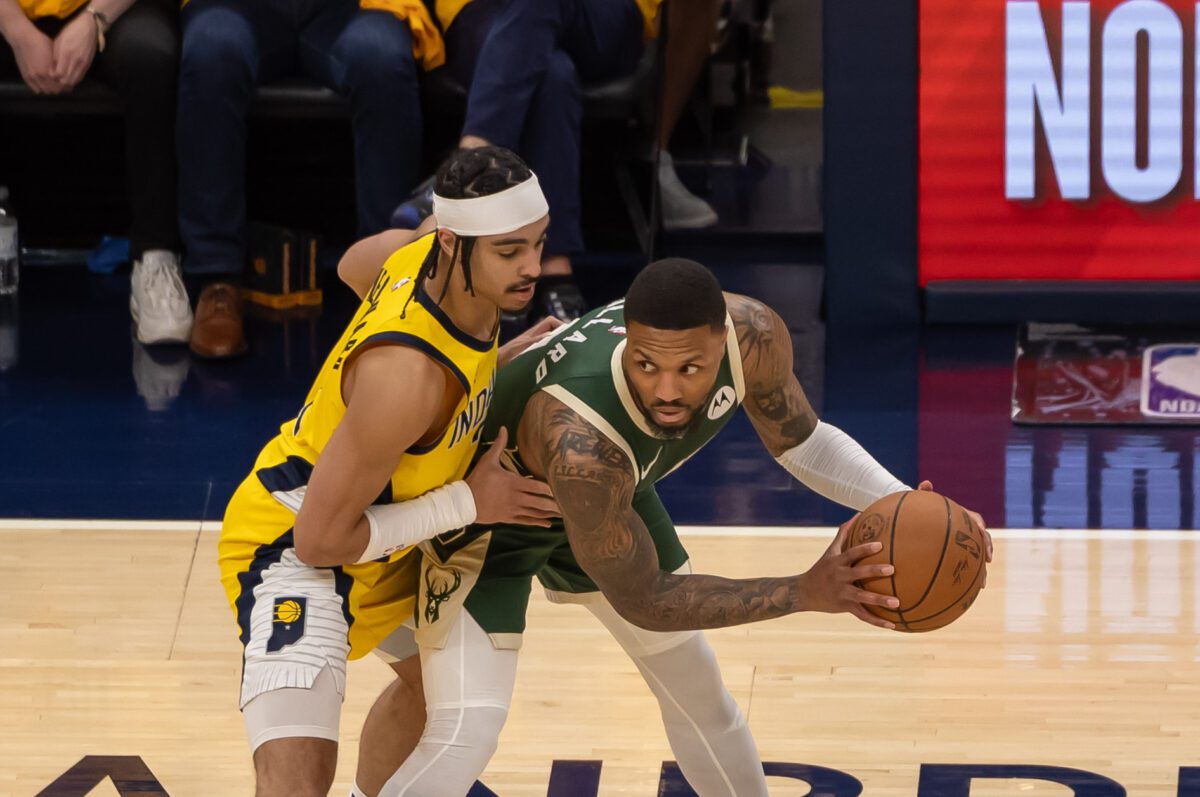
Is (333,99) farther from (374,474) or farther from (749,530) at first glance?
(374,474)

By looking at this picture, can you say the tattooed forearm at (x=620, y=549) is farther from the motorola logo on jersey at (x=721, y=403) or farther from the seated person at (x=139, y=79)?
the seated person at (x=139, y=79)

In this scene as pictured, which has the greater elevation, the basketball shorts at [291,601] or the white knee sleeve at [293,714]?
the basketball shorts at [291,601]

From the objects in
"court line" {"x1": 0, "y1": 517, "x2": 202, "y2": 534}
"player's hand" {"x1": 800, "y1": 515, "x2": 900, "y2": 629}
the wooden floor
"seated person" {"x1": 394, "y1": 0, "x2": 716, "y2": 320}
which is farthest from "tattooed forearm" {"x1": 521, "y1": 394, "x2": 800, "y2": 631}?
"seated person" {"x1": 394, "y1": 0, "x2": 716, "y2": 320}

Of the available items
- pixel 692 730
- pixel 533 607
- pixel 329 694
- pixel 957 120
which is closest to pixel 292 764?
pixel 329 694

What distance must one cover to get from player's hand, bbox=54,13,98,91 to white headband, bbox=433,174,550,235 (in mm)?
3875

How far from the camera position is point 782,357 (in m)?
3.58

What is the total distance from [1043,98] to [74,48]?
3.44 meters

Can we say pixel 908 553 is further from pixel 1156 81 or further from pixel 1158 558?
pixel 1156 81

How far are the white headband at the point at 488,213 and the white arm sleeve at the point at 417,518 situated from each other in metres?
0.45

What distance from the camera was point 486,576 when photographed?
3559 millimetres

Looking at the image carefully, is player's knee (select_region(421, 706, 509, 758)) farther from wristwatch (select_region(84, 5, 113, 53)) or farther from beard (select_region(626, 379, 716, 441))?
wristwatch (select_region(84, 5, 113, 53))

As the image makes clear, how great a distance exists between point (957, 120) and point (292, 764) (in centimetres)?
451

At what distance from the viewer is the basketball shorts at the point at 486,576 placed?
3.50 metres

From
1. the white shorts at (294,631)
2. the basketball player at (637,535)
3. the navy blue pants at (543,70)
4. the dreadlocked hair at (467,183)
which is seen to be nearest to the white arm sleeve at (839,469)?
the basketball player at (637,535)
